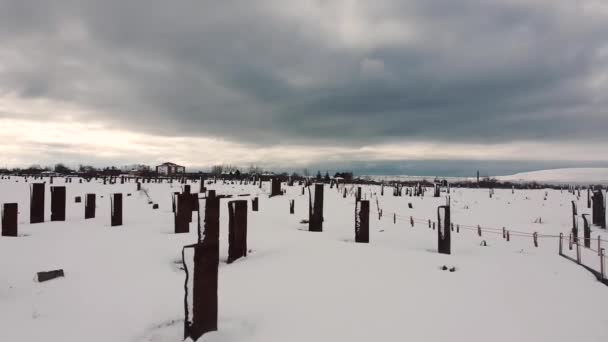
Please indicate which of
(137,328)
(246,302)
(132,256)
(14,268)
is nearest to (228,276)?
(246,302)

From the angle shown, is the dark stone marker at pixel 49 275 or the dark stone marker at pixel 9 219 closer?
the dark stone marker at pixel 49 275

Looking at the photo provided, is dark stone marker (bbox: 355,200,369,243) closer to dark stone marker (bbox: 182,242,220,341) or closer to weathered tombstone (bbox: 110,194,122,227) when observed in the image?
dark stone marker (bbox: 182,242,220,341)

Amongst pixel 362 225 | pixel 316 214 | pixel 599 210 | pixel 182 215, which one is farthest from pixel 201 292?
pixel 599 210

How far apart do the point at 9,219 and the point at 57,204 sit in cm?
351

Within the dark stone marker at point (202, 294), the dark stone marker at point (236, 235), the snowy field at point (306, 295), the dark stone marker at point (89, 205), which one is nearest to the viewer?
the dark stone marker at point (202, 294)

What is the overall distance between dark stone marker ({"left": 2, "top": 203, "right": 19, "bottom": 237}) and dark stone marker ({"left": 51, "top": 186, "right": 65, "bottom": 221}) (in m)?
3.42

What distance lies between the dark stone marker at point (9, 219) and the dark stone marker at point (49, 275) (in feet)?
19.0

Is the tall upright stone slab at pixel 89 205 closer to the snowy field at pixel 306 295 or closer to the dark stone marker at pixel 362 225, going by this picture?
the snowy field at pixel 306 295

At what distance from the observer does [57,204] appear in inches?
550

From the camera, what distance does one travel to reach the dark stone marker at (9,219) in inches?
413

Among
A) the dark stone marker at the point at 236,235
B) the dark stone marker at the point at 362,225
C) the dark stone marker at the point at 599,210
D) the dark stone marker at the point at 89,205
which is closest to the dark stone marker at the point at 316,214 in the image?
the dark stone marker at the point at 362,225

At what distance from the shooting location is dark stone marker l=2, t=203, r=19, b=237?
10500 mm

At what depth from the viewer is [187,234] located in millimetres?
11047

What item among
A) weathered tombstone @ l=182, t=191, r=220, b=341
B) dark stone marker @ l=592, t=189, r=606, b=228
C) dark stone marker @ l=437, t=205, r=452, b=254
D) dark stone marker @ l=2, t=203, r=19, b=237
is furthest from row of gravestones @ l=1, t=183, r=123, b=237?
dark stone marker @ l=592, t=189, r=606, b=228
